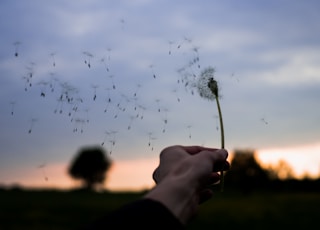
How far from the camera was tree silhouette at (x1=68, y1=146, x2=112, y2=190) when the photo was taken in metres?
168

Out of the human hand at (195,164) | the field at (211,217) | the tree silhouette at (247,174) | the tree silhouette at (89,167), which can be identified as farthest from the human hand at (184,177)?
the tree silhouette at (89,167)

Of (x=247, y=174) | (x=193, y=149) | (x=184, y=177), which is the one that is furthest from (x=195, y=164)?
(x=247, y=174)

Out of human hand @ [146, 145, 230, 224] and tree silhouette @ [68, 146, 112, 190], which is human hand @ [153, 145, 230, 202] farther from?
tree silhouette @ [68, 146, 112, 190]

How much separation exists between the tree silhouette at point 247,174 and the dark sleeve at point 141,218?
115990 mm

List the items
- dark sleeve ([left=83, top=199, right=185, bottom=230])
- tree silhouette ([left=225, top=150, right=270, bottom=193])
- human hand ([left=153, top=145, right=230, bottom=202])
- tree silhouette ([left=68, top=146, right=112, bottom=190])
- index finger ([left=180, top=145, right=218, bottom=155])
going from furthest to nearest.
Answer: tree silhouette ([left=68, top=146, right=112, bottom=190]) → tree silhouette ([left=225, top=150, right=270, bottom=193]) → index finger ([left=180, top=145, right=218, bottom=155]) → human hand ([left=153, top=145, right=230, bottom=202]) → dark sleeve ([left=83, top=199, right=185, bottom=230])

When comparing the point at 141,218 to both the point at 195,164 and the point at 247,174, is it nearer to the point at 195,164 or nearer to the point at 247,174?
the point at 195,164

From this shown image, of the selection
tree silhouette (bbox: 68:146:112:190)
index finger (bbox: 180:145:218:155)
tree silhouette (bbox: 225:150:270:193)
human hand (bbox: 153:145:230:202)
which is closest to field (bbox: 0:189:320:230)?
tree silhouette (bbox: 225:150:270:193)

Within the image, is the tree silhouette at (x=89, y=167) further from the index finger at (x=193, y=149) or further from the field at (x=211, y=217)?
the index finger at (x=193, y=149)

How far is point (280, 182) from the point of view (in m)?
139

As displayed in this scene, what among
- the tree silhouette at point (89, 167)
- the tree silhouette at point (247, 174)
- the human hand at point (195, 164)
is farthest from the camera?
the tree silhouette at point (89, 167)

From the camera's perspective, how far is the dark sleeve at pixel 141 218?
2.09m

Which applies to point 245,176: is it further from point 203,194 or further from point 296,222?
point 203,194

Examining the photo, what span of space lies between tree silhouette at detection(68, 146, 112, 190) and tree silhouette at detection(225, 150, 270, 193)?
174ft

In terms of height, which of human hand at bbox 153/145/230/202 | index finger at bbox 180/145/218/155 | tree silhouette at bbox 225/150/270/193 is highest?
index finger at bbox 180/145/218/155
